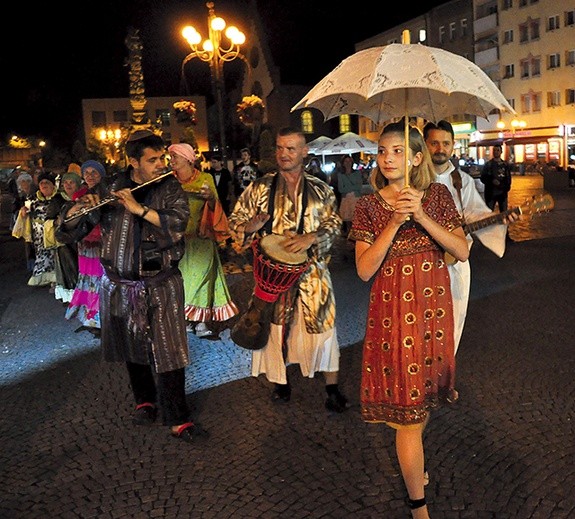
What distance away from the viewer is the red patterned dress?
2918 mm

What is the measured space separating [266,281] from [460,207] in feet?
4.58

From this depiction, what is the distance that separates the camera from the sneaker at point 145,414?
15.0 feet

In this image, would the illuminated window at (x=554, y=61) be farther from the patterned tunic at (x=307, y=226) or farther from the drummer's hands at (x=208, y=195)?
the patterned tunic at (x=307, y=226)

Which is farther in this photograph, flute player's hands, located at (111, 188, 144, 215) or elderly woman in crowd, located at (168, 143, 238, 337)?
elderly woman in crowd, located at (168, 143, 238, 337)

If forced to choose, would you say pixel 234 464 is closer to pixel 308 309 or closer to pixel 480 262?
pixel 308 309

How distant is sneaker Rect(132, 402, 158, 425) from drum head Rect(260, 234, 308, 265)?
55.0 inches

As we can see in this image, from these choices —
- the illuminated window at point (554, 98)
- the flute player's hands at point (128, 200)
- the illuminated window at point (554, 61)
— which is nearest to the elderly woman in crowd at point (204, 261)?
the flute player's hands at point (128, 200)

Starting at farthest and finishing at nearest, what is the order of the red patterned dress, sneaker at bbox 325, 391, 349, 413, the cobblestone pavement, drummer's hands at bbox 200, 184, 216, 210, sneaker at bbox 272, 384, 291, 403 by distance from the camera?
drummer's hands at bbox 200, 184, 216, 210, sneaker at bbox 272, 384, 291, 403, sneaker at bbox 325, 391, 349, 413, the cobblestone pavement, the red patterned dress

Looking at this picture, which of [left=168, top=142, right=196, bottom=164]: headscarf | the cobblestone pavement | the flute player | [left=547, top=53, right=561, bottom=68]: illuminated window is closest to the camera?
the cobblestone pavement

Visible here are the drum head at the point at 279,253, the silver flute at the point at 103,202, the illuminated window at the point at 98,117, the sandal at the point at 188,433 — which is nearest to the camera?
the silver flute at the point at 103,202

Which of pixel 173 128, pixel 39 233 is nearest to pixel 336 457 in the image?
pixel 39 233

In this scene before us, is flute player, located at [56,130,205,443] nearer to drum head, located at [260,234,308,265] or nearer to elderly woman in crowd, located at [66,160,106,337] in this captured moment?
drum head, located at [260,234,308,265]

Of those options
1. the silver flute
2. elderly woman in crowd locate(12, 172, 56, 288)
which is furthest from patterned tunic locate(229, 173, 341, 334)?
elderly woman in crowd locate(12, 172, 56, 288)

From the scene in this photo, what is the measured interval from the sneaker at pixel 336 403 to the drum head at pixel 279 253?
1.05 metres
